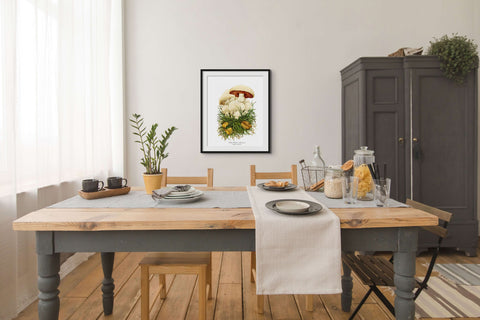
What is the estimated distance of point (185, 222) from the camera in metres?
1.28

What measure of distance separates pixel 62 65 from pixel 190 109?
1.37m

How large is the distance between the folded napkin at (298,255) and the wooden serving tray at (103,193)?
978 mm

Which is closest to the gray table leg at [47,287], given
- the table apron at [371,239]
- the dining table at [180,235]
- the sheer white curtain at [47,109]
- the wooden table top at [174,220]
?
the dining table at [180,235]

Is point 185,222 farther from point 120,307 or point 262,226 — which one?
point 120,307

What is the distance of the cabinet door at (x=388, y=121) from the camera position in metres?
2.93

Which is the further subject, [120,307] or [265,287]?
[120,307]

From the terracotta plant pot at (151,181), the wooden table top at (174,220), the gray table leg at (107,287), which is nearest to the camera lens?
the wooden table top at (174,220)

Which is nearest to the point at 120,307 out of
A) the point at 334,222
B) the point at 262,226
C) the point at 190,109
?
the point at 262,226

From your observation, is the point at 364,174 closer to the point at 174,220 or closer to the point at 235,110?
the point at 174,220

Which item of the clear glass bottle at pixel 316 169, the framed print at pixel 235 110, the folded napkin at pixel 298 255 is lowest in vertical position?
the folded napkin at pixel 298 255

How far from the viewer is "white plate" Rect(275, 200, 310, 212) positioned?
1346 millimetres

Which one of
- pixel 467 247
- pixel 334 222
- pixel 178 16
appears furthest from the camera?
pixel 178 16

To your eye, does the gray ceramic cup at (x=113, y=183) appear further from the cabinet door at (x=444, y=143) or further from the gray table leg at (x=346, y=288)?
the cabinet door at (x=444, y=143)

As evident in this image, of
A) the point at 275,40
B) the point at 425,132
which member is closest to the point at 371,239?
the point at 425,132
